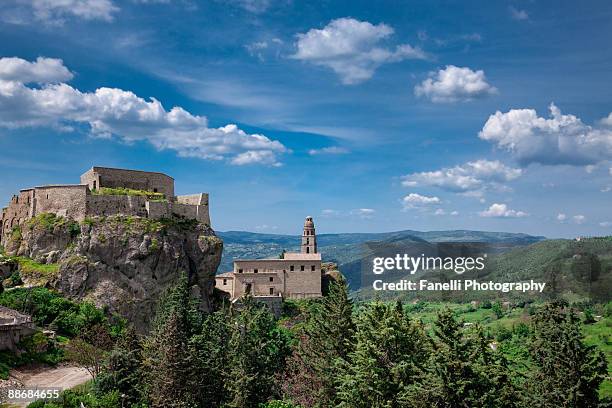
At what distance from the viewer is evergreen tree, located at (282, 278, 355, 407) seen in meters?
38.6

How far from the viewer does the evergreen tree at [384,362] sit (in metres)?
29.7

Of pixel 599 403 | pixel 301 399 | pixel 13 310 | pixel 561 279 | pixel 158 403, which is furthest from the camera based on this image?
pixel 561 279

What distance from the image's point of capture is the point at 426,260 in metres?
76.8

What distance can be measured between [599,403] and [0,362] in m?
44.3

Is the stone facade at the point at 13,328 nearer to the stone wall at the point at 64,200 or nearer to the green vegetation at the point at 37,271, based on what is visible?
the green vegetation at the point at 37,271

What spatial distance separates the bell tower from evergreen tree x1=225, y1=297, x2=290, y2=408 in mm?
38838

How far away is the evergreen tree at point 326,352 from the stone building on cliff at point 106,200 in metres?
33.2

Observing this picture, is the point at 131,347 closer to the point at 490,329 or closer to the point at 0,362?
the point at 0,362

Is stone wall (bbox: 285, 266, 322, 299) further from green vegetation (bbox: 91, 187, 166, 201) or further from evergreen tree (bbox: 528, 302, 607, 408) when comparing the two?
evergreen tree (bbox: 528, 302, 607, 408)

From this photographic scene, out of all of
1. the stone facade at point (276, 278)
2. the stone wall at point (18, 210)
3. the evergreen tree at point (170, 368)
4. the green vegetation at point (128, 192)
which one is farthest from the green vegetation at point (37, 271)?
the evergreen tree at point (170, 368)

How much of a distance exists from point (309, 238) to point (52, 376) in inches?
1763

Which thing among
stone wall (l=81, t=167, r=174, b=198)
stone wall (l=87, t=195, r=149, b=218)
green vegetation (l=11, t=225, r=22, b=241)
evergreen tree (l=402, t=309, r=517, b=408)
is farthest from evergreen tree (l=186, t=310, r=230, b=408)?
green vegetation (l=11, t=225, r=22, b=241)

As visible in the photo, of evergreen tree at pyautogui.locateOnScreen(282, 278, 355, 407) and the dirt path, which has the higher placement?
evergreen tree at pyautogui.locateOnScreen(282, 278, 355, 407)

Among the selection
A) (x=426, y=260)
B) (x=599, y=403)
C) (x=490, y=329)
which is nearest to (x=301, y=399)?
(x=599, y=403)
